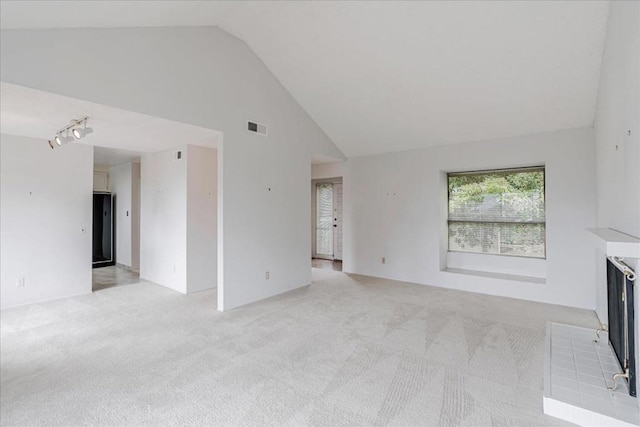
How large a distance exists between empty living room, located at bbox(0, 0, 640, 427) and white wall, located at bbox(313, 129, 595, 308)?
0.03 metres

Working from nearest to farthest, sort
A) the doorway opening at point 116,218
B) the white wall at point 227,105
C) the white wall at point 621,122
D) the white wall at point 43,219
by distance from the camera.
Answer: the white wall at point 621,122 → the white wall at point 227,105 → the white wall at point 43,219 → the doorway opening at point 116,218

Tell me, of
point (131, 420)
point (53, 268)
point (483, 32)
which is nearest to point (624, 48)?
point (483, 32)

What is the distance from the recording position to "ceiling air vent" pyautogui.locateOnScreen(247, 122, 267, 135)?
434 centimetres

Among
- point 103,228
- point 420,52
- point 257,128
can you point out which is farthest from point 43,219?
point 420,52

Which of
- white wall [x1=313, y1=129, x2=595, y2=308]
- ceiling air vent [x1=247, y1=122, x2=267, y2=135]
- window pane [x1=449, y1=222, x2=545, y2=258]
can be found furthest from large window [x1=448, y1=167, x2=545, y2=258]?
ceiling air vent [x1=247, y1=122, x2=267, y2=135]

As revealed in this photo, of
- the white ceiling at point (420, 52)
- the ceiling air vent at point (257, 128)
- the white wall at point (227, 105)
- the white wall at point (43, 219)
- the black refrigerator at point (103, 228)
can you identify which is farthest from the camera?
the black refrigerator at point (103, 228)

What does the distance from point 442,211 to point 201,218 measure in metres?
4.07

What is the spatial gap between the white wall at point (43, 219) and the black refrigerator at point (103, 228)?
97.4 inches

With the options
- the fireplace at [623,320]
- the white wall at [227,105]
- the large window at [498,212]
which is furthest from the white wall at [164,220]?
the fireplace at [623,320]

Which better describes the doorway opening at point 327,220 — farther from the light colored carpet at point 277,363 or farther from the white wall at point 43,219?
the white wall at point 43,219

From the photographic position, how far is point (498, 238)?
5.14 meters

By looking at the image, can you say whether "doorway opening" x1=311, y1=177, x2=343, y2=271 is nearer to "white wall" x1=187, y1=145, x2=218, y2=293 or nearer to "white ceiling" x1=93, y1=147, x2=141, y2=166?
"white wall" x1=187, y1=145, x2=218, y2=293

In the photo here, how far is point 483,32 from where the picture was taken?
3.16 m

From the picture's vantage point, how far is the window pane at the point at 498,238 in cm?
484
